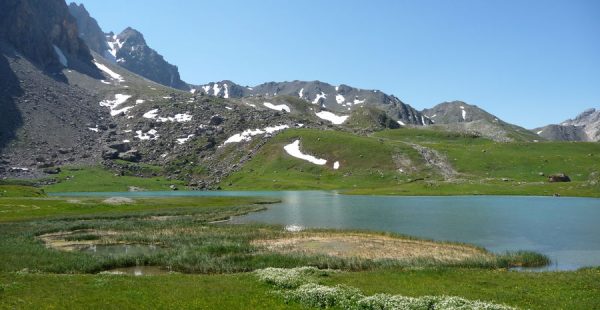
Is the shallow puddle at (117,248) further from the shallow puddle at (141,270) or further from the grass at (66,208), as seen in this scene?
the grass at (66,208)

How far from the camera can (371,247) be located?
2267 inches

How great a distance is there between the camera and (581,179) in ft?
583

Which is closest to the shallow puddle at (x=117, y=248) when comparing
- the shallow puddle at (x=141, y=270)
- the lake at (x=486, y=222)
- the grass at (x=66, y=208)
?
the shallow puddle at (x=141, y=270)

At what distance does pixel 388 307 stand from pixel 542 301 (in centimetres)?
1109

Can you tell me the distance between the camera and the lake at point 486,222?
5816cm

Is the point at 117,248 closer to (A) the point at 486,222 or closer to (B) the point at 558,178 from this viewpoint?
(A) the point at 486,222

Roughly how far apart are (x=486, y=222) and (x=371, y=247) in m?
36.3

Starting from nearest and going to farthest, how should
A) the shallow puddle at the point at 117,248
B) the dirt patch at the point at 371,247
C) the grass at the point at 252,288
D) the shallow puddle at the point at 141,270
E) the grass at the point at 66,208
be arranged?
the grass at the point at 252,288 → the shallow puddle at the point at 141,270 → the dirt patch at the point at 371,247 → the shallow puddle at the point at 117,248 → the grass at the point at 66,208

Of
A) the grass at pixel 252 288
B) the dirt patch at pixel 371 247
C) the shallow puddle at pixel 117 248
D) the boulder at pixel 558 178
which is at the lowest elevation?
the shallow puddle at pixel 117 248

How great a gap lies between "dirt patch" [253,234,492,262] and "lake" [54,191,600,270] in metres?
6.45

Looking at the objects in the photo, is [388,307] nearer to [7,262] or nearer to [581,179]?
[7,262]

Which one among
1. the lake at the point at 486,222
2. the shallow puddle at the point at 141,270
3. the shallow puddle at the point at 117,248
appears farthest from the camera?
the lake at the point at 486,222

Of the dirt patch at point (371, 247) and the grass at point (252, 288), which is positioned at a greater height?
the grass at point (252, 288)

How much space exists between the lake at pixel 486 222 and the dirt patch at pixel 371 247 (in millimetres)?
6446
